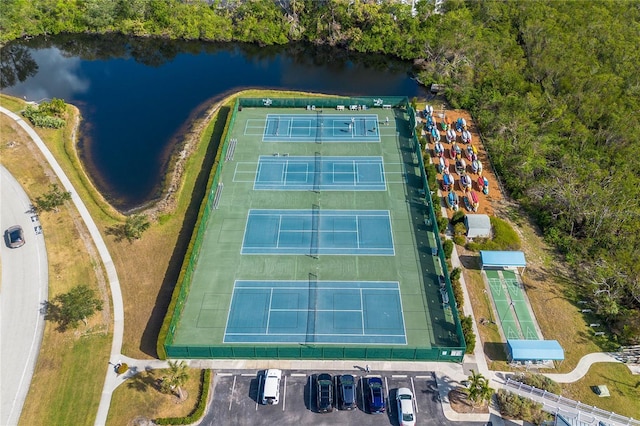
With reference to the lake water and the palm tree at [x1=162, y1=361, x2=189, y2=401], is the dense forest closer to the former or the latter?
the lake water

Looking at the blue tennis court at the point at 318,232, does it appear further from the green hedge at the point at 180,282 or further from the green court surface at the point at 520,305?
the green court surface at the point at 520,305

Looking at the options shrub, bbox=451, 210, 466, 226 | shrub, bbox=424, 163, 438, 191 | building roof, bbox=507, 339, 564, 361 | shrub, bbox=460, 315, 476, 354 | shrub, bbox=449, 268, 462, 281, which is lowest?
building roof, bbox=507, 339, 564, 361

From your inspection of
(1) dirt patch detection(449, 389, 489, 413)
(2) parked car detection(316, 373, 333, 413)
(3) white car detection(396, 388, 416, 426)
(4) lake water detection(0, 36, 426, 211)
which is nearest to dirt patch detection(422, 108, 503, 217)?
(4) lake water detection(0, 36, 426, 211)

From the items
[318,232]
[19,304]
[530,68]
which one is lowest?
[19,304]

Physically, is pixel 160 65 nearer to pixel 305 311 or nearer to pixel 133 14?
pixel 133 14

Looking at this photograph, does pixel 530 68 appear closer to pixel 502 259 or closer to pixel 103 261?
pixel 502 259

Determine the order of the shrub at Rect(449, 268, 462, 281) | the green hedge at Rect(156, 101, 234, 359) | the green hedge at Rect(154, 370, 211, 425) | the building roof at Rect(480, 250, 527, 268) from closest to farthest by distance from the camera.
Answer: the green hedge at Rect(154, 370, 211, 425)
the green hedge at Rect(156, 101, 234, 359)
the shrub at Rect(449, 268, 462, 281)
the building roof at Rect(480, 250, 527, 268)

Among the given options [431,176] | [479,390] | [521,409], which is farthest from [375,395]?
[431,176]
